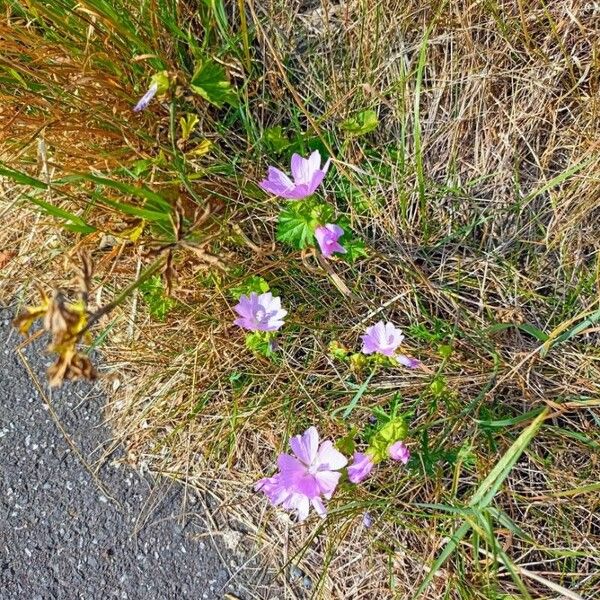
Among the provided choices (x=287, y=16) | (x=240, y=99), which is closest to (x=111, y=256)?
(x=240, y=99)

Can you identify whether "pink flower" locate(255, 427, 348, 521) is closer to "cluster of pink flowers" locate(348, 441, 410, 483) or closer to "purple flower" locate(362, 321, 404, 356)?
"cluster of pink flowers" locate(348, 441, 410, 483)

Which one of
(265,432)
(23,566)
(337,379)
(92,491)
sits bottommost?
(23,566)

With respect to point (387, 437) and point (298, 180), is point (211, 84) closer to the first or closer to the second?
point (298, 180)

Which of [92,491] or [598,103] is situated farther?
[92,491]

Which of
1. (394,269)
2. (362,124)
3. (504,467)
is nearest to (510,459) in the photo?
(504,467)

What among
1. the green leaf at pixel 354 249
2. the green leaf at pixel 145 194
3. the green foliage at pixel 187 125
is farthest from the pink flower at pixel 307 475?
the green foliage at pixel 187 125

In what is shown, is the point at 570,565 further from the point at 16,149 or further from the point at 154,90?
the point at 16,149

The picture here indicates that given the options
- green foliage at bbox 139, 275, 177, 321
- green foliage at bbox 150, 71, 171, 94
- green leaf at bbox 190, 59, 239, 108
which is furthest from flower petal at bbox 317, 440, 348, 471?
green leaf at bbox 190, 59, 239, 108
